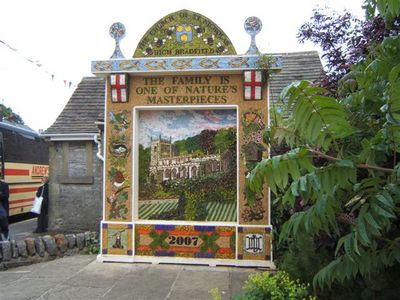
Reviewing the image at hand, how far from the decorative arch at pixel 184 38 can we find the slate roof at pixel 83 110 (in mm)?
4407

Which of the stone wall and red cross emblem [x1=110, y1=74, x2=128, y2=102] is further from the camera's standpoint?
the stone wall

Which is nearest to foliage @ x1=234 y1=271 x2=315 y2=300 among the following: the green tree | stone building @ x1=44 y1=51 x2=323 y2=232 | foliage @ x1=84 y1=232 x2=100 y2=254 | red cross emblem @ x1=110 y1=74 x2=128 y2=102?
the green tree

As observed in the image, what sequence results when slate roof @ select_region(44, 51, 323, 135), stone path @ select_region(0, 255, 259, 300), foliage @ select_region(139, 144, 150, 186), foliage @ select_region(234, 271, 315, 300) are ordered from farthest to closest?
1. slate roof @ select_region(44, 51, 323, 135)
2. foliage @ select_region(139, 144, 150, 186)
3. stone path @ select_region(0, 255, 259, 300)
4. foliage @ select_region(234, 271, 315, 300)

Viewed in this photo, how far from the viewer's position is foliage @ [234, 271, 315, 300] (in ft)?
14.4

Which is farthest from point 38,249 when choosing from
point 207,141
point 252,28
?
point 252,28

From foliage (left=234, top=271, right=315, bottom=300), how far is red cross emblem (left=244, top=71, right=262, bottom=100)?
3.43 meters

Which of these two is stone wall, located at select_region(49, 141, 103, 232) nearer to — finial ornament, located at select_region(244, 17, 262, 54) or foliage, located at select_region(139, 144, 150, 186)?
foliage, located at select_region(139, 144, 150, 186)

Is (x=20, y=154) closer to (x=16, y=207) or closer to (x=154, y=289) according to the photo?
(x=16, y=207)

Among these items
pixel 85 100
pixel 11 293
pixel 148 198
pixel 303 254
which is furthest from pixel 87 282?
pixel 85 100

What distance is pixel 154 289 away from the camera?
19.5 feet

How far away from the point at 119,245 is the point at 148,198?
0.96 m

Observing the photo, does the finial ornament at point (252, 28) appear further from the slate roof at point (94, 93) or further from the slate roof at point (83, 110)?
the slate roof at point (83, 110)

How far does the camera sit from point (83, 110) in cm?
1279

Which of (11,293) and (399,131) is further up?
(399,131)
